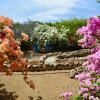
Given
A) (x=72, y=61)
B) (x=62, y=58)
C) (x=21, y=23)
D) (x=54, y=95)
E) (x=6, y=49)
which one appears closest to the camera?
(x=6, y=49)

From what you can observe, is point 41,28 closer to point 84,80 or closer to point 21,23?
point 21,23

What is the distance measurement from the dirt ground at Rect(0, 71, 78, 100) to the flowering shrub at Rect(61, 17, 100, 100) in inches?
56.4

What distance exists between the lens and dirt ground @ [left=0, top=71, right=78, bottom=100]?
29.4 feet

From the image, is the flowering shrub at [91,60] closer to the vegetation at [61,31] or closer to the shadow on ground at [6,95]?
the shadow on ground at [6,95]

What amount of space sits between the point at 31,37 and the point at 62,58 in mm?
4661

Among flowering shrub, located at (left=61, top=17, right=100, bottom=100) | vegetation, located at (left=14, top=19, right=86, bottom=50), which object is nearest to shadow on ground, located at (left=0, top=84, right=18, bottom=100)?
flowering shrub, located at (left=61, top=17, right=100, bottom=100)

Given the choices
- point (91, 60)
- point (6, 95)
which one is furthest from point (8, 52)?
point (91, 60)

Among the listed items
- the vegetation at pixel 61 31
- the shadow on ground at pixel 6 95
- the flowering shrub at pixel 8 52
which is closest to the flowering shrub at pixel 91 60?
the flowering shrub at pixel 8 52

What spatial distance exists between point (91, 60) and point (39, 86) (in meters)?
3.04

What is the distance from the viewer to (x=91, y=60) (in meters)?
6.68

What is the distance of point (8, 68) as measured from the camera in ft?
27.9

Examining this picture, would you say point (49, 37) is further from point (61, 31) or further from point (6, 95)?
point (6, 95)

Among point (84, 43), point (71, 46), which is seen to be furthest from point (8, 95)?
point (71, 46)

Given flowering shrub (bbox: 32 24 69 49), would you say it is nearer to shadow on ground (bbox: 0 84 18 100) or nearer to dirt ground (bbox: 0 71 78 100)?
dirt ground (bbox: 0 71 78 100)
